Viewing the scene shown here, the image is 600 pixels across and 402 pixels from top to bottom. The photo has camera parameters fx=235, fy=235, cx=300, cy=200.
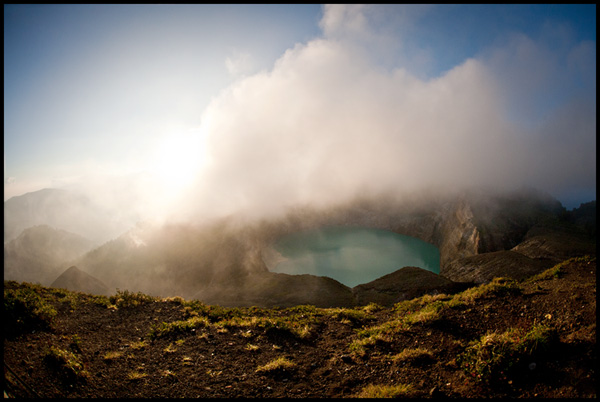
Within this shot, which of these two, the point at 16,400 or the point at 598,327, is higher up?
the point at 598,327

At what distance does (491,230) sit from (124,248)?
11628 centimetres

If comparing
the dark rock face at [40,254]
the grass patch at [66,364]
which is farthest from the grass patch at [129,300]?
the dark rock face at [40,254]

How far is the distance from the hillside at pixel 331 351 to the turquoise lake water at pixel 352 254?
58.9 meters

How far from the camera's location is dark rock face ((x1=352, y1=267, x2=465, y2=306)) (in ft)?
112

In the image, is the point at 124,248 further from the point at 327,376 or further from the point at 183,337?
the point at 327,376

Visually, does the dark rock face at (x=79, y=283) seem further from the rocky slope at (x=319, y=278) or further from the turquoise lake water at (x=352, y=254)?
the turquoise lake water at (x=352, y=254)

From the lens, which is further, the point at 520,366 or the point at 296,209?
the point at 296,209

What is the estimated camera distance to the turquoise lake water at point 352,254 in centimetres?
7762

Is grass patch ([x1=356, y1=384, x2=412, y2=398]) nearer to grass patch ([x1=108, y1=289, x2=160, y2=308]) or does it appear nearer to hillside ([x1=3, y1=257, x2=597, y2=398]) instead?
hillside ([x1=3, y1=257, x2=597, y2=398])

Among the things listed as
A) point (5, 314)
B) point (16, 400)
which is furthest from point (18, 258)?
point (16, 400)

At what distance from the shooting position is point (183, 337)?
1295 centimetres

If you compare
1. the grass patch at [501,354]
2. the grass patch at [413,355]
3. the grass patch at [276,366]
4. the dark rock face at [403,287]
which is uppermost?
the grass patch at [501,354]

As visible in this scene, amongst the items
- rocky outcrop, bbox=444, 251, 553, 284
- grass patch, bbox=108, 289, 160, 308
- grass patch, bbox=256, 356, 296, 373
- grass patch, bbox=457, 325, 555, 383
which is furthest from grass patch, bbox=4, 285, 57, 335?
rocky outcrop, bbox=444, 251, 553, 284

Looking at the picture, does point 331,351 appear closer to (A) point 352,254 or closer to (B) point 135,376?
(B) point 135,376
